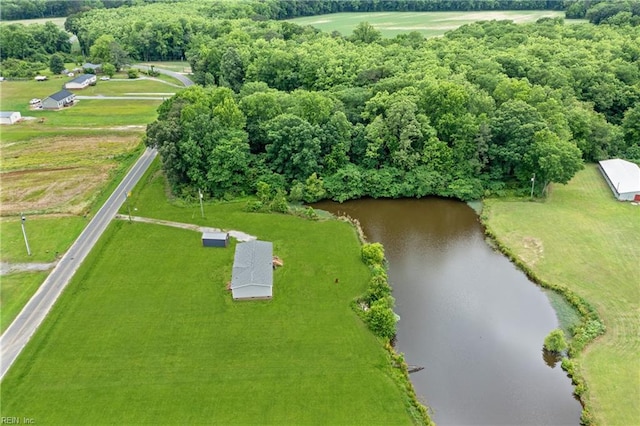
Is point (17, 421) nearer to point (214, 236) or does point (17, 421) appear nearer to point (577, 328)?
point (214, 236)

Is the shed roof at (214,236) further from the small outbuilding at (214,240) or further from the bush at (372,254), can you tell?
the bush at (372,254)

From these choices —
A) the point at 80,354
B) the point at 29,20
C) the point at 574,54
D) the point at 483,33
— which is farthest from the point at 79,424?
the point at 29,20

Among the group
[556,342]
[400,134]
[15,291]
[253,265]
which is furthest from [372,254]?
[15,291]

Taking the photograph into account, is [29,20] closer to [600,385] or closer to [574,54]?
[574,54]

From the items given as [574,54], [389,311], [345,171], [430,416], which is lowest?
[430,416]

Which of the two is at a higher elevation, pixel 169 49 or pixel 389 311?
pixel 169 49

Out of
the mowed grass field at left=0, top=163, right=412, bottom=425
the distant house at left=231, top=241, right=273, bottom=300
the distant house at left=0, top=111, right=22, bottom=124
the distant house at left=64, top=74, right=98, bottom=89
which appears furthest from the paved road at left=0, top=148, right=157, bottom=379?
the distant house at left=64, top=74, right=98, bottom=89
